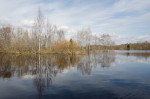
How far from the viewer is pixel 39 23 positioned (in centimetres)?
3241

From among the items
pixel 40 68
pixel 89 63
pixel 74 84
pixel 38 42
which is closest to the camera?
pixel 74 84

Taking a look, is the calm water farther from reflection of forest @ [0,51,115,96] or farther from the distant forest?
the distant forest

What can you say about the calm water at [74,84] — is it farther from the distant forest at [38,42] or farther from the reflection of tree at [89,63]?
the distant forest at [38,42]

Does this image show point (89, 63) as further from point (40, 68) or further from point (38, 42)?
point (38, 42)

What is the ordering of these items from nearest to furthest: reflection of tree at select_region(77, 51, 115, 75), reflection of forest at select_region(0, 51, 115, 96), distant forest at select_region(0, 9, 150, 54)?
reflection of forest at select_region(0, 51, 115, 96)
reflection of tree at select_region(77, 51, 115, 75)
distant forest at select_region(0, 9, 150, 54)

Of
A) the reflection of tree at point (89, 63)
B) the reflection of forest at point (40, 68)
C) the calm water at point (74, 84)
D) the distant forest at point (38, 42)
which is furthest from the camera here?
the distant forest at point (38, 42)

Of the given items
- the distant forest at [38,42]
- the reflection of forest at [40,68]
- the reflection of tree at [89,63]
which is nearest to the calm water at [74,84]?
the reflection of forest at [40,68]

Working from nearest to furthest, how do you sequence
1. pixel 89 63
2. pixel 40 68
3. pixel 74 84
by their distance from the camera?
pixel 74 84 < pixel 40 68 < pixel 89 63

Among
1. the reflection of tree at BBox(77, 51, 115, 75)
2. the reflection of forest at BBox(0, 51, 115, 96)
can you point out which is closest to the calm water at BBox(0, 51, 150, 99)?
the reflection of forest at BBox(0, 51, 115, 96)

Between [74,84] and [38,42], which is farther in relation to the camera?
[38,42]

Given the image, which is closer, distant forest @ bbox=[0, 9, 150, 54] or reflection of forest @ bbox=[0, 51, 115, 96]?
reflection of forest @ bbox=[0, 51, 115, 96]

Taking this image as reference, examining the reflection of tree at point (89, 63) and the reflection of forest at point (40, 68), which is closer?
the reflection of forest at point (40, 68)

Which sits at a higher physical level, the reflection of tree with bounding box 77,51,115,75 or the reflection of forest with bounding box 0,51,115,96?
the reflection of forest with bounding box 0,51,115,96

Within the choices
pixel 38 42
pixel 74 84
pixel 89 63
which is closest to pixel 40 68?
pixel 74 84
